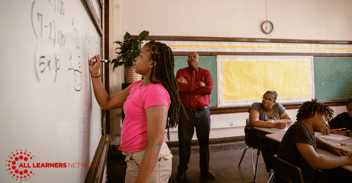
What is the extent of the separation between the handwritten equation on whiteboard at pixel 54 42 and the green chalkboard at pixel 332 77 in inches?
209

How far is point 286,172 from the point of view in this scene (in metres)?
1.42

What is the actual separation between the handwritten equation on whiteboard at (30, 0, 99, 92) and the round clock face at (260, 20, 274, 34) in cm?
434

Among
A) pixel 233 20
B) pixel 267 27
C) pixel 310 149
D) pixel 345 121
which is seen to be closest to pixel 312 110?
pixel 310 149

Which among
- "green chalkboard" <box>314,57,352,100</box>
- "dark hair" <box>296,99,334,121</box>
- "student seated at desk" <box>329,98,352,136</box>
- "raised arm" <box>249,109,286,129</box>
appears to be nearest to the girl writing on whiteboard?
"dark hair" <box>296,99,334,121</box>

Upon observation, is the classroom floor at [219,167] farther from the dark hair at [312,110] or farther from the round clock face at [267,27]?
the round clock face at [267,27]

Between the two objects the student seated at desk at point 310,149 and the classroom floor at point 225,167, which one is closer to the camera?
the student seated at desk at point 310,149

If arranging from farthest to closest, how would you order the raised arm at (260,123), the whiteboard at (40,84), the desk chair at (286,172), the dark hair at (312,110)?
the raised arm at (260,123)
the dark hair at (312,110)
the desk chair at (286,172)
the whiteboard at (40,84)

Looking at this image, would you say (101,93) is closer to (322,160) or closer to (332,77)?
(322,160)

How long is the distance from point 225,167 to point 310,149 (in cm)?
172

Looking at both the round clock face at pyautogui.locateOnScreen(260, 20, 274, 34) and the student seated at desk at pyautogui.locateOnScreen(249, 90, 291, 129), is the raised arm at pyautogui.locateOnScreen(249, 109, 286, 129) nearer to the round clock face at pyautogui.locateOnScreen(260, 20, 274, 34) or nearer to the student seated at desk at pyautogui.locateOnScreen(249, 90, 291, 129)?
the student seated at desk at pyautogui.locateOnScreen(249, 90, 291, 129)

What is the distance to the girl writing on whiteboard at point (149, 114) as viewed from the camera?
89cm

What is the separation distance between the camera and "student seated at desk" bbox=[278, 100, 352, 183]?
1414 millimetres

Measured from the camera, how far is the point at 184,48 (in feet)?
12.8

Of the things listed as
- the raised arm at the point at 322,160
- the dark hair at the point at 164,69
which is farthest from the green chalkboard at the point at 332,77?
the dark hair at the point at 164,69
